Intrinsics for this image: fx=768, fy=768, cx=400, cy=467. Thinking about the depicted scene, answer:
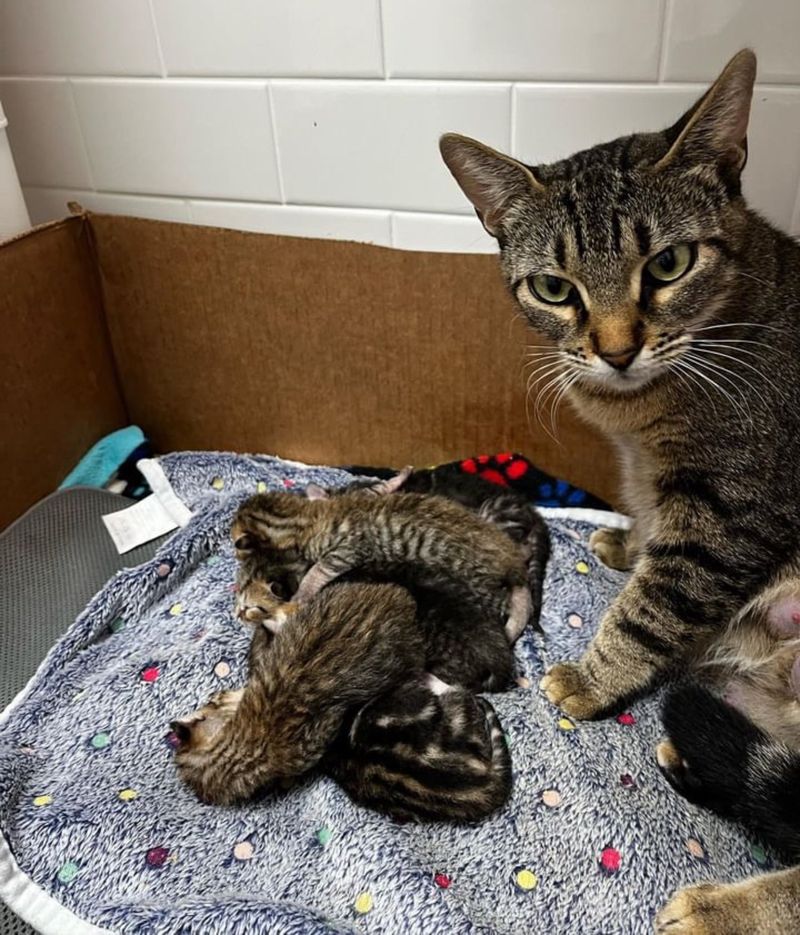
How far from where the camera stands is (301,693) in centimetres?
112

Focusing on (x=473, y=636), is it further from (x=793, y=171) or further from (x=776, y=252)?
(x=793, y=171)

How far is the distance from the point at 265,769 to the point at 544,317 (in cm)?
78

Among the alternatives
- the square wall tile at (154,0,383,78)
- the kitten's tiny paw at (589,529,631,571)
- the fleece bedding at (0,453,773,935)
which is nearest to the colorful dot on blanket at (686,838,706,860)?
the fleece bedding at (0,453,773,935)

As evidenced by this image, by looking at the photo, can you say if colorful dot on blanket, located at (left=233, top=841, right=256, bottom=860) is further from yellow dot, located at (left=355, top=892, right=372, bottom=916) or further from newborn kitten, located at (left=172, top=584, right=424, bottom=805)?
yellow dot, located at (left=355, top=892, right=372, bottom=916)

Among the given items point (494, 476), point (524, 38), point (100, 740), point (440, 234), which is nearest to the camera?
point (100, 740)

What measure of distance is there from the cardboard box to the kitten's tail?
0.72 meters

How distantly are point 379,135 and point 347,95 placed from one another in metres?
0.10

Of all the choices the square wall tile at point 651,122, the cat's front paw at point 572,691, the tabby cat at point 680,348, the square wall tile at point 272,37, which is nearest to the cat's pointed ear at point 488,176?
the tabby cat at point 680,348

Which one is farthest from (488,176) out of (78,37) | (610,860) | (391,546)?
(78,37)

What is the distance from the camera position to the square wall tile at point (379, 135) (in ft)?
4.85

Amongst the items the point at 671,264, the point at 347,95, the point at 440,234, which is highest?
the point at 347,95

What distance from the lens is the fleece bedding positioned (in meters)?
1.01

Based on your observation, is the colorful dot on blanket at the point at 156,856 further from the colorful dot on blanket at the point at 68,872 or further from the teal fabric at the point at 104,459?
the teal fabric at the point at 104,459

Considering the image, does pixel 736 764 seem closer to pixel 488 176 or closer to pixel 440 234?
pixel 488 176
